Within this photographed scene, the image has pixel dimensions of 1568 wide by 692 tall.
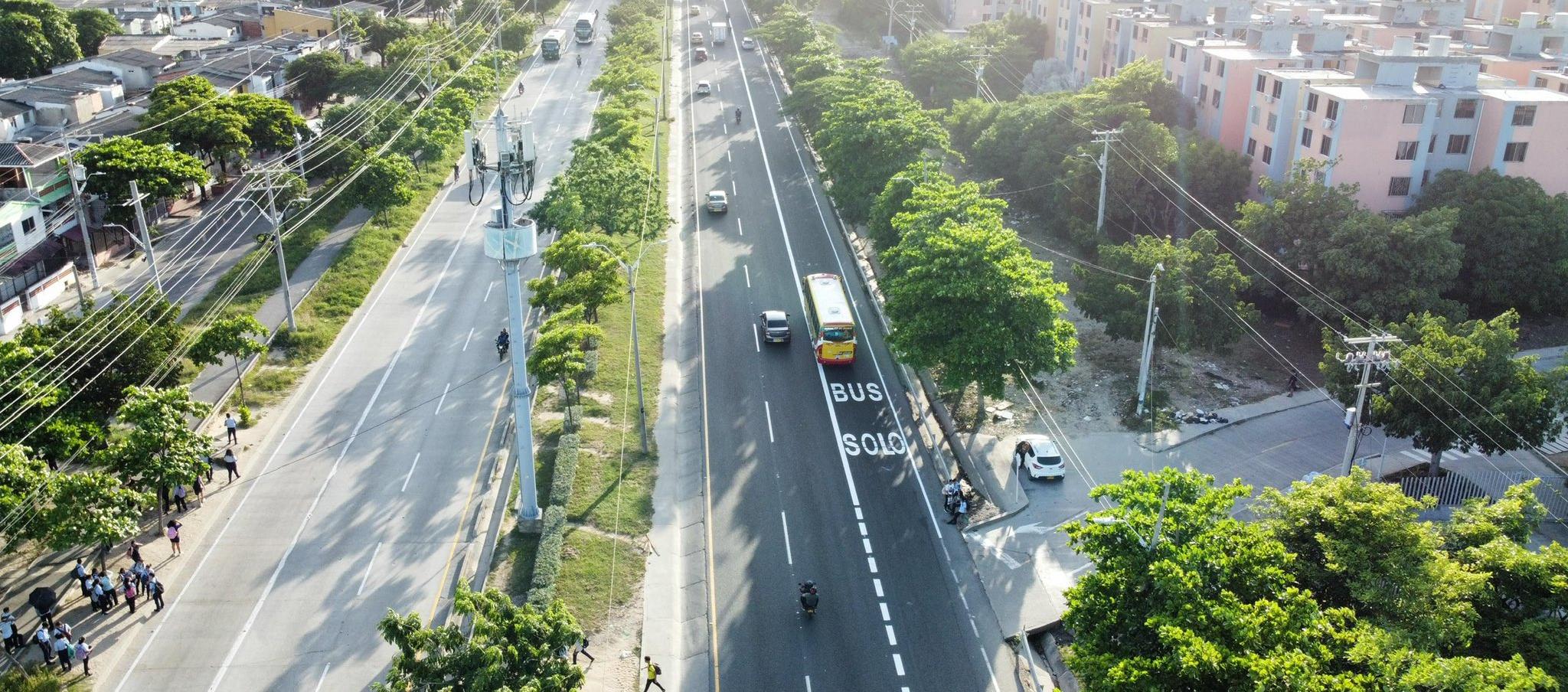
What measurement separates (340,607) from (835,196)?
41.5 metres

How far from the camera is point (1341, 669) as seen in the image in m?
25.9

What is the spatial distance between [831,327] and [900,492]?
10972 millimetres

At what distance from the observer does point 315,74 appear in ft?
304

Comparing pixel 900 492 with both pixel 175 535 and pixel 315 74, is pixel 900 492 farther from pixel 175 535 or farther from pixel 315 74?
pixel 315 74

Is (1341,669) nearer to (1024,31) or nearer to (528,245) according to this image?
(528,245)

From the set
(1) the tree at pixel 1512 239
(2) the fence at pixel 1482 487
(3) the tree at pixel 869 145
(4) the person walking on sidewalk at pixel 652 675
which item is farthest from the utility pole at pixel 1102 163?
(4) the person walking on sidewalk at pixel 652 675

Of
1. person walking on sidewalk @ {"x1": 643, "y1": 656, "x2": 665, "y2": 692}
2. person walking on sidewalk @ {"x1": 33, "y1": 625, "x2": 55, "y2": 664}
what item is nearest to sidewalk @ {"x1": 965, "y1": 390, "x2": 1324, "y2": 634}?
person walking on sidewalk @ {"x1": 643, "y1": 656, "x2": 665, "y2": 692}

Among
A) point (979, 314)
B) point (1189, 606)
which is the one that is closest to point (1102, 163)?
point (979, 314)

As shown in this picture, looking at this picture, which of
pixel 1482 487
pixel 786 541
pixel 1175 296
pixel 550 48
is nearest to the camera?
pixel 786 541

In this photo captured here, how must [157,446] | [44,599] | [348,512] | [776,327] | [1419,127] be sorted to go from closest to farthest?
[44,599] → [157,446] → [348,512] → [776,327] → [1419,127]

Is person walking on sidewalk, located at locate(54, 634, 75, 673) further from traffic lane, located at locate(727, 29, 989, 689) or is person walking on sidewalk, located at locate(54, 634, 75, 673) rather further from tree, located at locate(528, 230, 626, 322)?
tree, located at locate(528, 230, 626, 322)

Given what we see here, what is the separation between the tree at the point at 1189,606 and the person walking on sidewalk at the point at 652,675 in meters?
11.3

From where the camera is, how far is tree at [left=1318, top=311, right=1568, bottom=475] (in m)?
41.9

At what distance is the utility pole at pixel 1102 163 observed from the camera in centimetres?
6694
